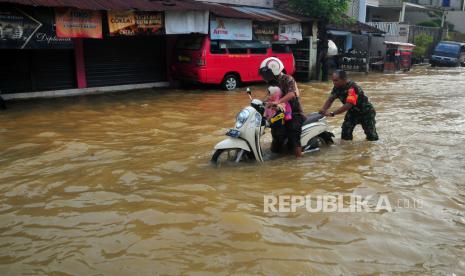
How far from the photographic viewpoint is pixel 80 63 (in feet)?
42.7

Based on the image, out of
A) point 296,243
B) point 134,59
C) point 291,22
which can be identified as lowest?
point 296,243

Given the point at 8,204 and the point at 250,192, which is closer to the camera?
the point at 8,204

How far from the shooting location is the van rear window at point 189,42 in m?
13.9

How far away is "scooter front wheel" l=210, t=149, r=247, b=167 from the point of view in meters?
5.83

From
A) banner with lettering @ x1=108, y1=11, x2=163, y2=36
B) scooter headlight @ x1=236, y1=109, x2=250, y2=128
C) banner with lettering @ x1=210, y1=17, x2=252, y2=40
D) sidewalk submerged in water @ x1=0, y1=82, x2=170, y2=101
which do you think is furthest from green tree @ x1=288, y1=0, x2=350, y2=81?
scooter headlight @ x1=236, y1=109, x2=250, y2=128

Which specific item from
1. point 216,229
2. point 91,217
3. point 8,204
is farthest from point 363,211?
point 8,204

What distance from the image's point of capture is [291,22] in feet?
55.0

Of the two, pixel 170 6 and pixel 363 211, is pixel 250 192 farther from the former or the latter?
pixel 170 6

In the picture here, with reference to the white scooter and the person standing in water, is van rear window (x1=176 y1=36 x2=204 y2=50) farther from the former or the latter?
the white scooter

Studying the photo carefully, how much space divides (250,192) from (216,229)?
3.37 feet

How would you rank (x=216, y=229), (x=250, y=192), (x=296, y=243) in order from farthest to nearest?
(x=250, y=192)
(x=216, y=229)
(x=296, y=243)

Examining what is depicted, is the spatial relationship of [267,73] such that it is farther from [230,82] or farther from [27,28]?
[230,82]

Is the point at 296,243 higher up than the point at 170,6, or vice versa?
the point at 170,6

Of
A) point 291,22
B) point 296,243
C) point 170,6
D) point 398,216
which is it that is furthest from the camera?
point 291,22
